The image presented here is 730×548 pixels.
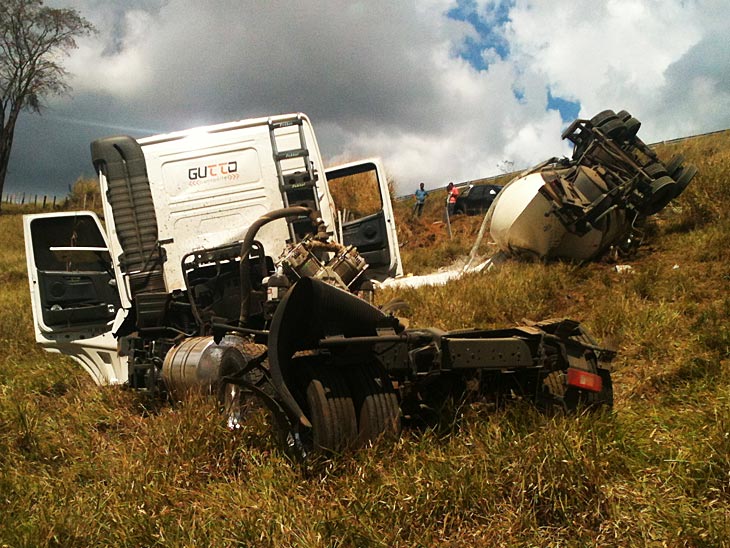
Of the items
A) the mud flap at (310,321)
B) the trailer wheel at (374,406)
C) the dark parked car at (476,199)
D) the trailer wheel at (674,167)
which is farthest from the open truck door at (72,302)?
the dark parked car at (476,199)

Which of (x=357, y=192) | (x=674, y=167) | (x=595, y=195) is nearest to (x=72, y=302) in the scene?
(x=595, y=195)

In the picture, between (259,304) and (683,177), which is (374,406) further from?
(683,177)

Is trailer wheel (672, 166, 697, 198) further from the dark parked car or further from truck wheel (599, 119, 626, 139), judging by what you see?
the dark parked car

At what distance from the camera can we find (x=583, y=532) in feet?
7.58

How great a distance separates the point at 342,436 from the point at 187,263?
2679 mm

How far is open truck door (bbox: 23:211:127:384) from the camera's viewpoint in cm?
589

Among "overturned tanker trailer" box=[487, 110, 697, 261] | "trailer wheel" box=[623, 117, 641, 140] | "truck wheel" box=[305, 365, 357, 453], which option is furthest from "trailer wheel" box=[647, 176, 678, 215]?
"truck wheel" box=[305, 365, 357, 453]

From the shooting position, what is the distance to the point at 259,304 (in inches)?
178

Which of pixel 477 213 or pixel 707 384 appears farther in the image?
pixel 477 213

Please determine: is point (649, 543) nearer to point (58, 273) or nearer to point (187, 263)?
point (187, 263)

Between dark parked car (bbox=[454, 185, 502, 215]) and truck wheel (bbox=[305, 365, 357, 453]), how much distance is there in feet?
49.4

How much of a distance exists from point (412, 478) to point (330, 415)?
19.0 inches

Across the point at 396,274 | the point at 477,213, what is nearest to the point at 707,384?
the point at 396,274

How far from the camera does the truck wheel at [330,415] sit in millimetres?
2811
